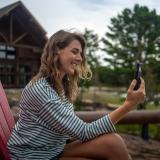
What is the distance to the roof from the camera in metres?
12.2

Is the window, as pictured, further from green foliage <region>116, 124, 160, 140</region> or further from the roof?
green foliage <region>116, 124, 160, 140</region>

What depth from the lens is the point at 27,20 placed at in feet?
42.6

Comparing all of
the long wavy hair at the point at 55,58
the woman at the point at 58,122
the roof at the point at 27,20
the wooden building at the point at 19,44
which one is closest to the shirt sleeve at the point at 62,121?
the woman at the point at 58,122

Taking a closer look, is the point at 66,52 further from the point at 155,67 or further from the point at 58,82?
the point at 155,67

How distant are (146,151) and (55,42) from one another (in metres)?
3.13

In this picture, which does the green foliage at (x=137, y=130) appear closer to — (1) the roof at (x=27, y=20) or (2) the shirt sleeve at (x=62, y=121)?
(2) the shirt sleeve at (x=62, y=121)

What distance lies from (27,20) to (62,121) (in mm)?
10934

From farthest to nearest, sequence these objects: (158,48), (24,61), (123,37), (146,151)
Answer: (123,37) → (158,48) → (24,61) → (146,151)

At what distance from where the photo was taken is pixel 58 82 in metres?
2.37

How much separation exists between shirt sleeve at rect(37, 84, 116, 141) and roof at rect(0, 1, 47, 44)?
9.58 m

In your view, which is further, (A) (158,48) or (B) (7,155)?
(A) (158,48)

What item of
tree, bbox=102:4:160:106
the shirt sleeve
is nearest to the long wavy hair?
the shirt sleeve

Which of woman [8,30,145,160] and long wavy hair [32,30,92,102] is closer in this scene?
woman [8,30,145,160]

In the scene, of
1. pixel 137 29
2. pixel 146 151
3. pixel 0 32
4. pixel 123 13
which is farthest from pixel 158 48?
pixel 146 151
